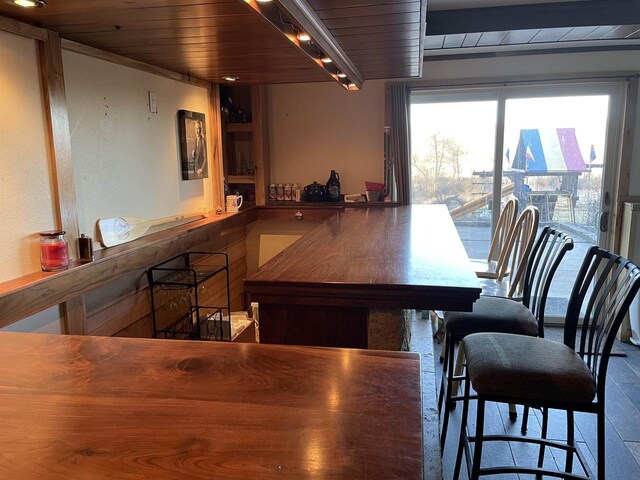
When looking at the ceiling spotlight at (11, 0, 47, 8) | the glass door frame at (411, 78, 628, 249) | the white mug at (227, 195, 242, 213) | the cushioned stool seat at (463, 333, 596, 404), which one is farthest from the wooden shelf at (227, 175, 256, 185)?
the cushioned stool seat at (463, 333, 596, 404)

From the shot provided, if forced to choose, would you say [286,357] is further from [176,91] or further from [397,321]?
[176,91]

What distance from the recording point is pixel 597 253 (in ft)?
6.07

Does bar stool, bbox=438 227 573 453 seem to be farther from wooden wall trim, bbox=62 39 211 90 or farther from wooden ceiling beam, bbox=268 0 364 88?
wooden wall trim, bbox=62 39 211 90

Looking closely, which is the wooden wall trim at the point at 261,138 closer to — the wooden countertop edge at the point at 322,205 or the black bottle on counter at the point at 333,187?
the wooden countertop edge at the point at 322,205

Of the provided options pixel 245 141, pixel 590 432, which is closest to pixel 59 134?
pixel 245 141

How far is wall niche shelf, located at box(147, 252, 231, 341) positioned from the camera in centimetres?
295

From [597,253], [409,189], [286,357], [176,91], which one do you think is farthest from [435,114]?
[286,357]

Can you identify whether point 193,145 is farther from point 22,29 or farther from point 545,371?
point 545,371

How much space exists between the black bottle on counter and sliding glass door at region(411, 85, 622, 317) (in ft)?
2.34

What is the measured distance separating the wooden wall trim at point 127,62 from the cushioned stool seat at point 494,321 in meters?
2.16


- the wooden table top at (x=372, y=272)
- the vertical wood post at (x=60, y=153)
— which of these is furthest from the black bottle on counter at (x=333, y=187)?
the vertical wood post at (x=60, y=153)

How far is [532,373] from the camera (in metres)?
1.59

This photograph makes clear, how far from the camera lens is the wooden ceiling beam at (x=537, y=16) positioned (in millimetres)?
2984

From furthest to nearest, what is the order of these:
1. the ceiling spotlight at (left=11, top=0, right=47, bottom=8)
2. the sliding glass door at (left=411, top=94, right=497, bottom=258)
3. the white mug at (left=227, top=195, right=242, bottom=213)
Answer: the sliding glass door at (left=411, top=94, right=497, bottom=258)
the white mug at (left=227, top=195, right=242, bottom=213)
the ceiling spotlight at (left=11, top=0, right=47, bottom=8)
